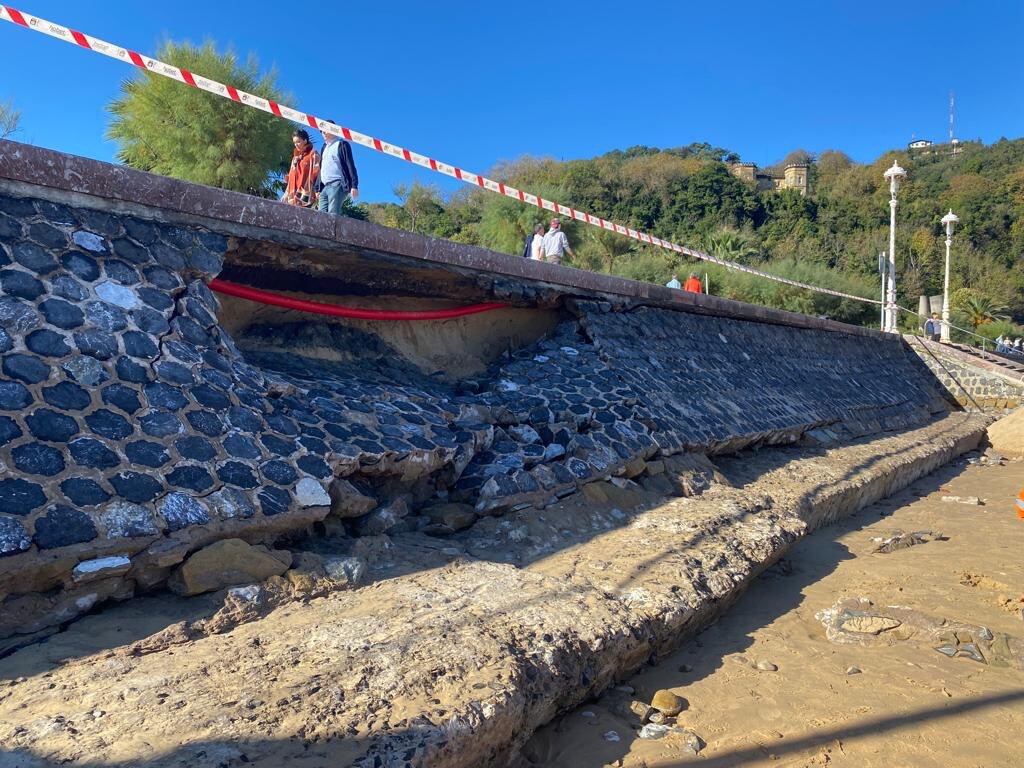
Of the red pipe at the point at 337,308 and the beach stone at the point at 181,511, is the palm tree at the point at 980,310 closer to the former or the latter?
the red pipe at the point at 337,308

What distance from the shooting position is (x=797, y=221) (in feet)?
151

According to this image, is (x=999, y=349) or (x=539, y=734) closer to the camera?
(x=539, y=734)

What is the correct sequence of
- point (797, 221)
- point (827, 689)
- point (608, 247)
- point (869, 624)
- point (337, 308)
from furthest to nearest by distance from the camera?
1. point (797, 221)
2. point (608, 247)
3. point (337, 308)
4. point (869, 624)
5. point (827, 689)

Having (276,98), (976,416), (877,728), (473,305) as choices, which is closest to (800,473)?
(473,305)

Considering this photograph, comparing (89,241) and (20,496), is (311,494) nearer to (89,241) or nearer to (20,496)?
(20,496)

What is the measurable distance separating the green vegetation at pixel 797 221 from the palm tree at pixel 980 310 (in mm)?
196

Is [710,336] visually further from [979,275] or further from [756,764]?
[979,275]

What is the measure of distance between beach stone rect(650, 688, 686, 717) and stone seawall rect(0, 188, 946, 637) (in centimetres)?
132

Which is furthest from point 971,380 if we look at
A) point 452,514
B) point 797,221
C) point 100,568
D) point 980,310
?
point 797,221

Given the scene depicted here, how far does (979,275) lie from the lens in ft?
136

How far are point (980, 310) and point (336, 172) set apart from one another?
38.8m

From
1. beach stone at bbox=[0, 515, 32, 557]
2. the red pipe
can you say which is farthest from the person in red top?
beach stone at bbox=[0, 515, 32, 557]

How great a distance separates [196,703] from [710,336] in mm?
6517

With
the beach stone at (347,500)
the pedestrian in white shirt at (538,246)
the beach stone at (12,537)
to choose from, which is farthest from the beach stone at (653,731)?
the pedestrian in white shirt at (538,246)
